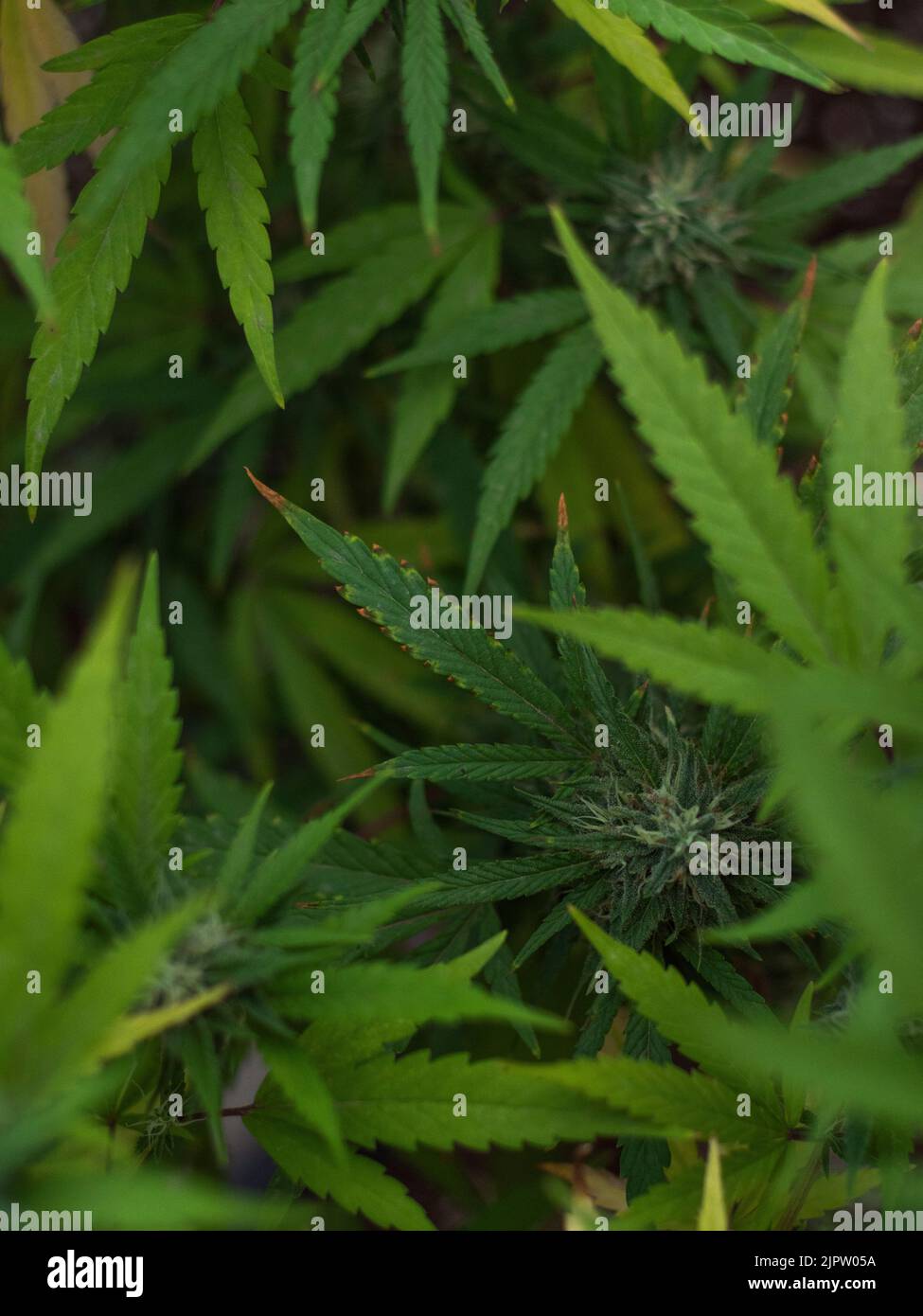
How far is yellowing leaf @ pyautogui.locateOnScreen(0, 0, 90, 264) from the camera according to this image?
95cm

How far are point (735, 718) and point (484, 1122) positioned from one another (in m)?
0.36

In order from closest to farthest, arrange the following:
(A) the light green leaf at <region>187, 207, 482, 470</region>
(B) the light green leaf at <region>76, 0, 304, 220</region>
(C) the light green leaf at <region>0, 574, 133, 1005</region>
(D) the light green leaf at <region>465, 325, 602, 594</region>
→ (C) the light green leaf at <region>0, 574, 133, 1005</region>
(B) the light green leaf at <region>76, 0, 304, 220</region>
(D) the light green leaf at <region>465, 325, 602, 594</region>
(A) the light green leaf at <region>187, 207, 482, 470</region>

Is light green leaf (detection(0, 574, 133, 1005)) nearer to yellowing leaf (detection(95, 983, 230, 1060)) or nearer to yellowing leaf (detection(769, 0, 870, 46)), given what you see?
yellowing leaf (detection(95, 983, 230, 1060))

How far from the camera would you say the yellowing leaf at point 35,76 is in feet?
3.13

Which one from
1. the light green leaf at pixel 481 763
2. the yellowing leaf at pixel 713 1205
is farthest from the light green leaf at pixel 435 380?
the yellowing leaf at pixel 713 1205

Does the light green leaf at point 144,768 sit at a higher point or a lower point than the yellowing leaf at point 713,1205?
higher

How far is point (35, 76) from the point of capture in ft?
3.17

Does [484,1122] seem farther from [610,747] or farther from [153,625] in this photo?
[153,625]

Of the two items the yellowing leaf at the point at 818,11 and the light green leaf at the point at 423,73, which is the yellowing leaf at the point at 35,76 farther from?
the yellowing leaf at the point at 818,11

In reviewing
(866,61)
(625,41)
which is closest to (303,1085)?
(625,41)


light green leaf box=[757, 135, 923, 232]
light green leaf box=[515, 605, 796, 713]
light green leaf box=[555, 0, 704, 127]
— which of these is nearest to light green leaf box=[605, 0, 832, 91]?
light green leaf box=[555, 0, 704, 127]

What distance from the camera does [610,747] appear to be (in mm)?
820

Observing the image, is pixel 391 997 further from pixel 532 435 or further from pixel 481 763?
pixel 532 435

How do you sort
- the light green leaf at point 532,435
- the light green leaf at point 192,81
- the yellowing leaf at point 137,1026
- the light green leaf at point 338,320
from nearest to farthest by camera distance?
1. the yellowing leaf at point 137,1026
2. the light green leaf at point 192,81
3. the light green leaf at point 532,435
4. the light green leaf at point 338,320
